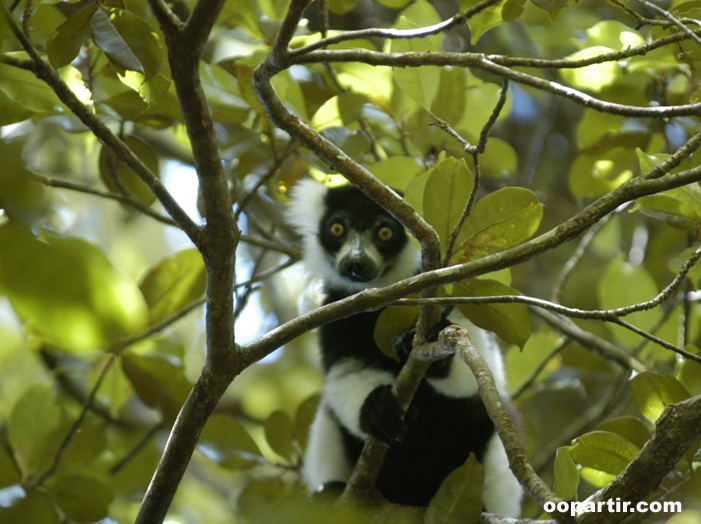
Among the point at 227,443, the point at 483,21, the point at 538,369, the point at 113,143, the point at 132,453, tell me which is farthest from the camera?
the point at 538,369

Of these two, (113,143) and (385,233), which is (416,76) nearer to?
(385,233)

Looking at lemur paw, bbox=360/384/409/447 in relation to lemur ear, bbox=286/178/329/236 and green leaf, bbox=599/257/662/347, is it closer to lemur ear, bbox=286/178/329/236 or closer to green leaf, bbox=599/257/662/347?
green leaf, bbox=599/257/662/347

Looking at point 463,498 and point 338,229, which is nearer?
point 463,498

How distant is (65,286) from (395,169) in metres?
2.16

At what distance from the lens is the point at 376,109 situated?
177 inches

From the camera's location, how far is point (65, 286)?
6.82 ft

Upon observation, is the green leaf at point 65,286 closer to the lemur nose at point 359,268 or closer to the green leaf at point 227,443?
the green leaf at point 227,443

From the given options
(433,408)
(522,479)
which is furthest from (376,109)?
(522,479)

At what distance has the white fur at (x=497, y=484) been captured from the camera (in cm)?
457

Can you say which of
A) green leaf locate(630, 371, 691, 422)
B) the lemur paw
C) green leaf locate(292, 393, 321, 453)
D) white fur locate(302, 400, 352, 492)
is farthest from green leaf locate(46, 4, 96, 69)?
green leaf locate(292, 393, 321, 453)

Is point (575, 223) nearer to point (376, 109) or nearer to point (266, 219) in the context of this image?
point (376, 109)

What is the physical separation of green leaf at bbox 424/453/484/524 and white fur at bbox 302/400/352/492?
1871mm

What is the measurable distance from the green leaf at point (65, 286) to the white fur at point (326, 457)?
7.61ft

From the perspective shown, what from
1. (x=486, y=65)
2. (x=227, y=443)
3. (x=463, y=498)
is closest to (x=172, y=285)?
(x=227, y=443)
